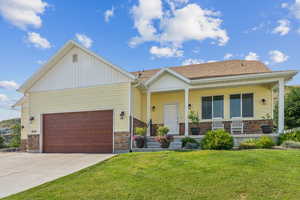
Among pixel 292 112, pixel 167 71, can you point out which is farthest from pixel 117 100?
pixel 292 112

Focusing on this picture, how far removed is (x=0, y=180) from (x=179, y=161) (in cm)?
557

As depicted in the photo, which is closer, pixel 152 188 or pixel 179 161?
pixel 152 188

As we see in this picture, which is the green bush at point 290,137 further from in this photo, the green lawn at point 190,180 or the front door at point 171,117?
the front door at point 171,117

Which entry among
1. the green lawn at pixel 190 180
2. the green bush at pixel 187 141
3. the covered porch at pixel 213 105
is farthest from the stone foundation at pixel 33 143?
the green bush at pixel 187 141

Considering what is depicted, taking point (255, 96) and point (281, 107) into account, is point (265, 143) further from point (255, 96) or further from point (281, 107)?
point (255, 96)

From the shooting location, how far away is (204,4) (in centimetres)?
1344

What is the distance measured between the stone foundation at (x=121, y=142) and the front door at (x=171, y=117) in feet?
11.2

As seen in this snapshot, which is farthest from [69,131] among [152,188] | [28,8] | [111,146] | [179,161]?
[152,188]

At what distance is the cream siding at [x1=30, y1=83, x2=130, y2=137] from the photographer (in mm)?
12008

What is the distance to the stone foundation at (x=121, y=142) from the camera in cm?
1147

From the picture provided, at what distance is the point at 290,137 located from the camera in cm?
991

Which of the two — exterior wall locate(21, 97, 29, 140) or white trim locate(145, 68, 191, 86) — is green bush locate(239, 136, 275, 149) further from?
exterior wall locate(21, 97, 29, 140)

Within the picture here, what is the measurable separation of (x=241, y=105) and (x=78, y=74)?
941 cm

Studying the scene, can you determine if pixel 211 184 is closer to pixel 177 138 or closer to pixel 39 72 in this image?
pixel 177 138
